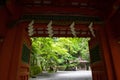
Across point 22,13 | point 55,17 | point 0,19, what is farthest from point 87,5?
point 0,19

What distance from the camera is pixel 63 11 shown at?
4.42 m

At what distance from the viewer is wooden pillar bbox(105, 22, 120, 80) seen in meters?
3.94

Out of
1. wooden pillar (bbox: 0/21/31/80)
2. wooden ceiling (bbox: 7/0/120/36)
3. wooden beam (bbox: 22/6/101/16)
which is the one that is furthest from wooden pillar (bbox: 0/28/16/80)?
wooden beam (bbox: 22/6/101/16)

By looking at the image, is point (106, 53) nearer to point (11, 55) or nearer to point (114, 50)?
point (114, 50)

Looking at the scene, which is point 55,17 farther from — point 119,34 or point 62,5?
point 119,34

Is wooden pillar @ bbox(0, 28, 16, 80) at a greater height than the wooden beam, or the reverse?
the wooden beam

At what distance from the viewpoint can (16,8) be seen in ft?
13.5

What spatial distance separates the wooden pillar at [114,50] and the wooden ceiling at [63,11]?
40cm

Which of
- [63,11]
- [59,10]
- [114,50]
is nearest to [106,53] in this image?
[114,50]

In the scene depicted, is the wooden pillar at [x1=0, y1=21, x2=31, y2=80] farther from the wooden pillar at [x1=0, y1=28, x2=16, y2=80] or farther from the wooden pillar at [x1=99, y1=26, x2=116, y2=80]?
the wooden pillar at [x1=99, y1=26, x2=116, y2=80]

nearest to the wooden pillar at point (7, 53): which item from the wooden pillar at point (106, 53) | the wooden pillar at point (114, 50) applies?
the wooden pillar at point (106, 53)

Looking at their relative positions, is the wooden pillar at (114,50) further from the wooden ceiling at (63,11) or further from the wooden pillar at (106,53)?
the wooden ceiling at (63,11)

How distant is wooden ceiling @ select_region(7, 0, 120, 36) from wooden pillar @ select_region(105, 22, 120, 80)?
40cm

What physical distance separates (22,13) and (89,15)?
1985 millimetres
